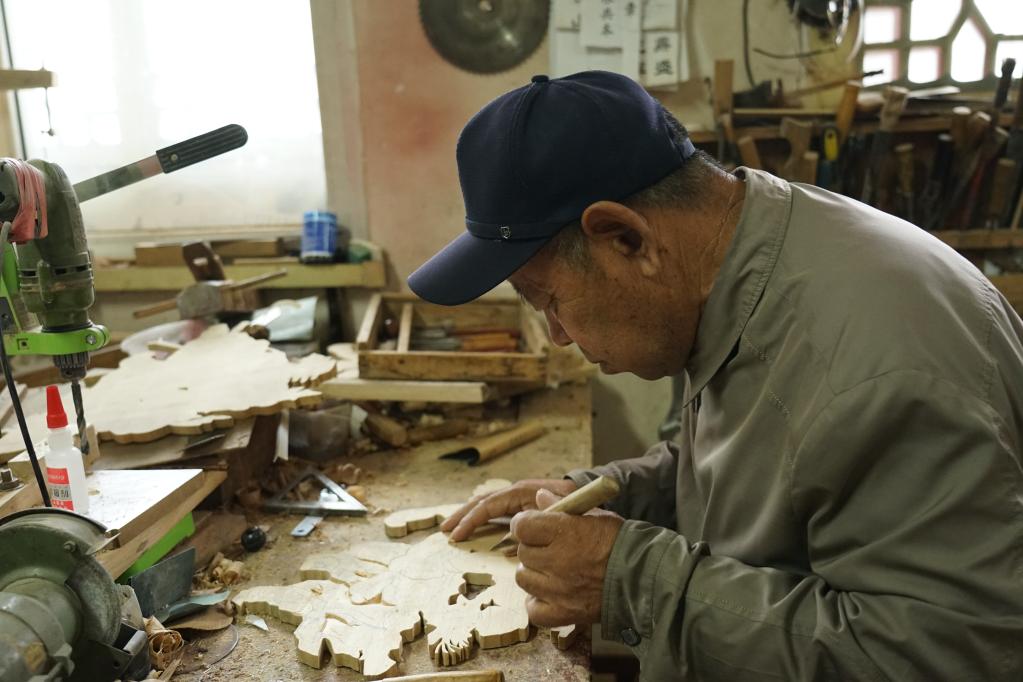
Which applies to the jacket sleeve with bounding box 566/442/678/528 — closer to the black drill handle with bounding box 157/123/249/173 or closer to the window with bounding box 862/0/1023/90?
the black drill handle with bounding box 157/123/249/173

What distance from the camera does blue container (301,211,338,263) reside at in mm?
3363

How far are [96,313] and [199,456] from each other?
202 cm

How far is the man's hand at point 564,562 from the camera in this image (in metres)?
1.29

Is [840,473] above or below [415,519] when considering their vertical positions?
above

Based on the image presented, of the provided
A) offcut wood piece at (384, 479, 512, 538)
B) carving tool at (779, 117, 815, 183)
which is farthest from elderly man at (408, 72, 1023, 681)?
carving tool at (779, 117, 815, 183)

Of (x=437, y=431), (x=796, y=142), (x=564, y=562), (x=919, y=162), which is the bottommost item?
(x=437, y=431)

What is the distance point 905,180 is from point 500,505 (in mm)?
2321

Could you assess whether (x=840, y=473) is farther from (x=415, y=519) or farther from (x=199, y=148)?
(x=199, y=148)

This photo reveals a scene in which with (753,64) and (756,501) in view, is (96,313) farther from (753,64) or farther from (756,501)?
(756,501)

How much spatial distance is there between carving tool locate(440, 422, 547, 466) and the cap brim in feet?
3.24

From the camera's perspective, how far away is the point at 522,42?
325 centimetres

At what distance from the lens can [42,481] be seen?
51.5 inches

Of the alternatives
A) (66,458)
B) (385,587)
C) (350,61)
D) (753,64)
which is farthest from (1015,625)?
(350,61)

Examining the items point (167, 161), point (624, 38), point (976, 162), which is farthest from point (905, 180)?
point (167, 161)
